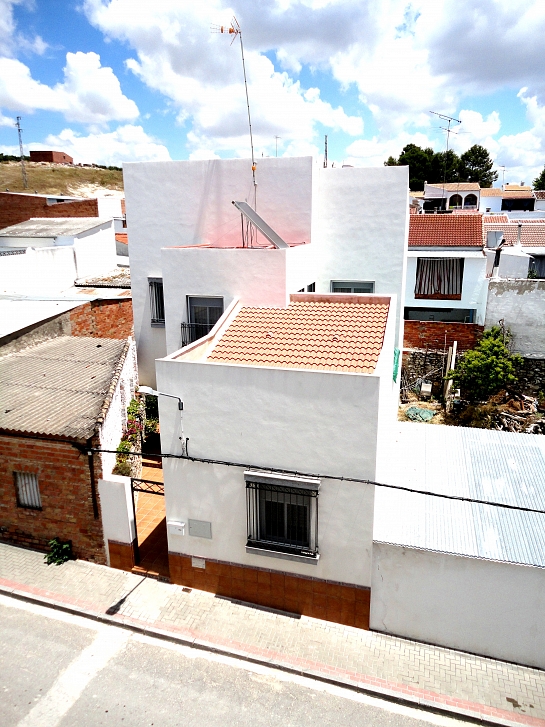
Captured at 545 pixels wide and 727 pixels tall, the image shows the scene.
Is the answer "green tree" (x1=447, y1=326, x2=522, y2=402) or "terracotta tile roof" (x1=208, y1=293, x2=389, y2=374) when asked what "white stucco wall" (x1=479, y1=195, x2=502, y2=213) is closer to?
"green tree" (x1=447, y1=326, x2=522, y2=402)

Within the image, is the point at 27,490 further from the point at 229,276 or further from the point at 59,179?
the point at 59,179

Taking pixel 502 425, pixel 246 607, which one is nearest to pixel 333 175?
pixel 502 425

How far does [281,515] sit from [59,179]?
69841 millimetres

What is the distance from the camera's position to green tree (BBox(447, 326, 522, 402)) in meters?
17.9

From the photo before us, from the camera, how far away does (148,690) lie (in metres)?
7.86

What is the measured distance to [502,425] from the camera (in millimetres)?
16969

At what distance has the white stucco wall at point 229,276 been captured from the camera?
11461 mm

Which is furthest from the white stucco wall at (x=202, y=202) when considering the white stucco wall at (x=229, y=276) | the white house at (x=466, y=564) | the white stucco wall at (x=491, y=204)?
the white stucco wall at (x=491, y=204)

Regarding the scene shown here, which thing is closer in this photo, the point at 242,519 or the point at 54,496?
the point at 242,519

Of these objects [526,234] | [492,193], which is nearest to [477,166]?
[492,193]

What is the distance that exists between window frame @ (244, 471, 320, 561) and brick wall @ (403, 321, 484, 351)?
13421mm

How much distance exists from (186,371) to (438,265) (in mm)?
16597

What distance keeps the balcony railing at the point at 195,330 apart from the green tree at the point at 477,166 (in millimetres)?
80833

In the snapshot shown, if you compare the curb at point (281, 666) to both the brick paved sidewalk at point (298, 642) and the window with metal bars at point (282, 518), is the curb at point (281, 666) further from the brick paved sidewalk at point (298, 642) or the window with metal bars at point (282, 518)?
the window with metal bars at point (282, 518)
